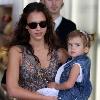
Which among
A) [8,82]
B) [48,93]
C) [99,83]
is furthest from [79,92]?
[99,83]

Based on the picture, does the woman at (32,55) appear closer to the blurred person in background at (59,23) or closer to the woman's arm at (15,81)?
the woman's arm at (15,81)

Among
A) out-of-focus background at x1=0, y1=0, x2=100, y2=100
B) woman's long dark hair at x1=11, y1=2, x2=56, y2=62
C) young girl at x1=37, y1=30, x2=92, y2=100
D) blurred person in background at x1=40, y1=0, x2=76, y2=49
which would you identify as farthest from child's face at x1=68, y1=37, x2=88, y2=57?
out-of-focus background at x1=0, y1=0, x2=100, y2=100

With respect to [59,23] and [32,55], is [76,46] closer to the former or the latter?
[32,55]

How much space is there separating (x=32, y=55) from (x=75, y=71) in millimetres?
289

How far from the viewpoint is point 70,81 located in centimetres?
228

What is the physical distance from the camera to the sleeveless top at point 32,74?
228 centimetres

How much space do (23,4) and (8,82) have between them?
1438 millimetres

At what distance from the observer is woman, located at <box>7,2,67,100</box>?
2246mm

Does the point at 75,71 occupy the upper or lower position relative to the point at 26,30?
lower

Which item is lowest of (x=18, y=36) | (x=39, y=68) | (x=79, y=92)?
(x=79, y=92)

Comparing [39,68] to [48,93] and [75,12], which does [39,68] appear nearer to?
[48,93]

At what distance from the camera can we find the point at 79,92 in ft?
7.76

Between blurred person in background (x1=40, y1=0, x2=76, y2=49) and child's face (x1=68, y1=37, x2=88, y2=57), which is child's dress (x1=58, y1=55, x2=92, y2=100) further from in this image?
blurred person in background (x1=40, y1=0, x2=76, y2=49)

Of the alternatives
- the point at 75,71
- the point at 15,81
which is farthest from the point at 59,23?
the point at 15,81
